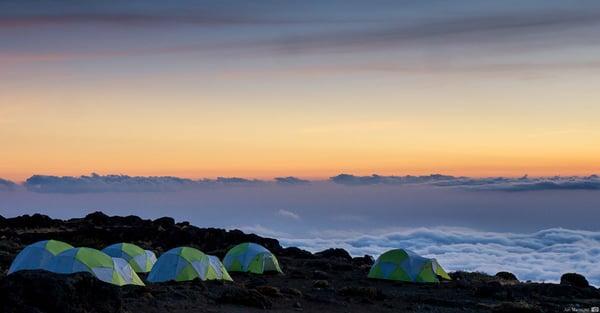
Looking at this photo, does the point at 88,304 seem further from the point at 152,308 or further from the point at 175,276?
the point at 175,276

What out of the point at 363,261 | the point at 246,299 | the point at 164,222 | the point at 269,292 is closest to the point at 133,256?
the point at 269,292

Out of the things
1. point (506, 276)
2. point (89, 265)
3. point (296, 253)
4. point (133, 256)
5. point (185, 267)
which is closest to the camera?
point (89, 265)

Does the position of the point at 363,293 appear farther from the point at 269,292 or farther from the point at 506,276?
the point at 506,276

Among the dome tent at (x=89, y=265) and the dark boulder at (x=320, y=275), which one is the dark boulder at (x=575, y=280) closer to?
the dark boulder at (x=320, y=275)

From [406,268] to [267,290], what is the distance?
13.7 meters

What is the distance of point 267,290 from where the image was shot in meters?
29.2

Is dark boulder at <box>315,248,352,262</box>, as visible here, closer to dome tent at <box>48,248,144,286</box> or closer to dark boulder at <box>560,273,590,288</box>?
dark boulder at <box>560,273,590,288</box>

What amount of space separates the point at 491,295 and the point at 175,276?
17.2m

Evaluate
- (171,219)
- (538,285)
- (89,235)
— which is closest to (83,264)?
(538,285)

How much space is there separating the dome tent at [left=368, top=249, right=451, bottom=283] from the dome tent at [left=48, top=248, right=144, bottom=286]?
1776 centimetres

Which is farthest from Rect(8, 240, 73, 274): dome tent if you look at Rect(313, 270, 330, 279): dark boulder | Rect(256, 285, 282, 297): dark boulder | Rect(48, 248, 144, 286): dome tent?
Rect(313, 270, 330, 279): dark boulder

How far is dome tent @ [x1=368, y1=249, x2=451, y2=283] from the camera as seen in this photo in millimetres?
39688

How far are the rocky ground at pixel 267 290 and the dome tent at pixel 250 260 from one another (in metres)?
0.90

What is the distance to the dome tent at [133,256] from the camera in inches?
1512
